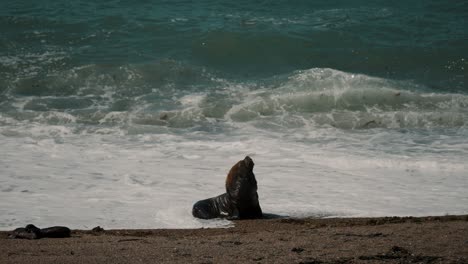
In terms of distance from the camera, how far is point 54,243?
7.17 metres

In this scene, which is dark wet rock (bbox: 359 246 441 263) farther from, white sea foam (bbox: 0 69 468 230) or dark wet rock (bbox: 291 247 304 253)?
white sea foam (bbox: 0 69 468 230)

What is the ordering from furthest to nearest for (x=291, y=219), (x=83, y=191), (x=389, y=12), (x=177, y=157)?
(x=389, y=12), (x=177, y=157), (x=83, y=191), (x=291, y=219)

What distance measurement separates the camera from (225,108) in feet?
47.2

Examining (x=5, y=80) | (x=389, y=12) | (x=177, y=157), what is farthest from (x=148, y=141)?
(x=389, y=12)

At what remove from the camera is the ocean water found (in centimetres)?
966

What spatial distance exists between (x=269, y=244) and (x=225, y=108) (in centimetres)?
765

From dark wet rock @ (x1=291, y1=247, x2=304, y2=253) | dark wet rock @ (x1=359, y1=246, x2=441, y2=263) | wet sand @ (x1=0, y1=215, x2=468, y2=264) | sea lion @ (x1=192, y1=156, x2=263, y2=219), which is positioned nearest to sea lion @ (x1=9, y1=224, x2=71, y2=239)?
wet sand @ (x1=0, y1=215, x2=468, y2=264)

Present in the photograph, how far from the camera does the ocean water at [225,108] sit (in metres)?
9.66

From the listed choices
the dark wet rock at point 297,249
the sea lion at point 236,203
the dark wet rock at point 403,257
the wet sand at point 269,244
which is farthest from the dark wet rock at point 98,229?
the dark wet rock at point 403,257

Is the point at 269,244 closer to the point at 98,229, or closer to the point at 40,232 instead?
the point at 98,229

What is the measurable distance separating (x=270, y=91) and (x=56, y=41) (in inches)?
223

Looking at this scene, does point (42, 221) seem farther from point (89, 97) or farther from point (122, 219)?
point (89, 97)

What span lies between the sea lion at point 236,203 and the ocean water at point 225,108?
17 cm

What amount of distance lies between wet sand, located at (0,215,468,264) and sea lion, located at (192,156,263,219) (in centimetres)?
49
